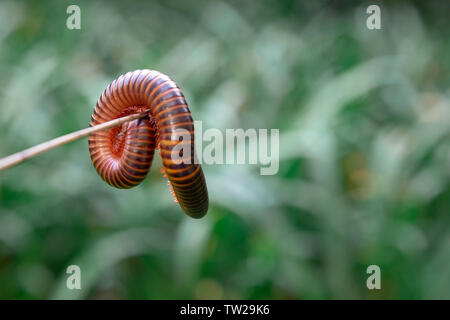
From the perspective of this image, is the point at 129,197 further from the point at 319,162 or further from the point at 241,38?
the point at 241,38

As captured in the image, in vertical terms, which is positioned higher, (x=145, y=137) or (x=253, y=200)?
(x=253, y=200)

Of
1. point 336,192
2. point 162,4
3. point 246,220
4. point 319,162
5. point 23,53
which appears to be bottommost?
point 246,220

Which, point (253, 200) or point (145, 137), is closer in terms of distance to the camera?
point (145, 137)

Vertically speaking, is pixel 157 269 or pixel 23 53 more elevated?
pixel 23 53

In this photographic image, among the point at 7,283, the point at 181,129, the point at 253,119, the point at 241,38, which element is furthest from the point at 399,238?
the point at 241,38

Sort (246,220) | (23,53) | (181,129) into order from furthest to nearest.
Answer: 1. (23,53)
2. (246,220)
3. (181,129)

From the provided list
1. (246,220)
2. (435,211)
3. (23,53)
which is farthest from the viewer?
(23,53)
